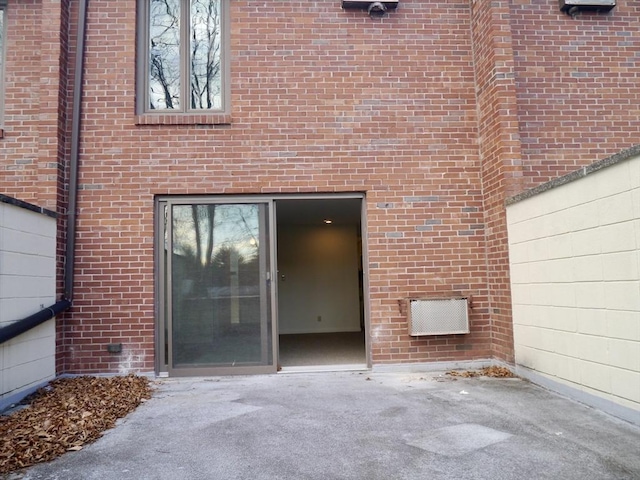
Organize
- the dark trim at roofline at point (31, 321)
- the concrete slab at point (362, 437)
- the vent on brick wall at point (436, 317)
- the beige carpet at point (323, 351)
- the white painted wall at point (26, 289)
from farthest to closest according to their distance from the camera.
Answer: the beige carpet at point (323, 351) → the vent on brick wall at point (436, 317) → the white painted wall at point (26, 289) → the dark trim at roofline at point (31, 321) → the concrete slab at point (362, 437)

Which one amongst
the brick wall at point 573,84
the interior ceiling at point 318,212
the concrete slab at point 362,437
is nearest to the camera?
the concrete slab at point 362,437

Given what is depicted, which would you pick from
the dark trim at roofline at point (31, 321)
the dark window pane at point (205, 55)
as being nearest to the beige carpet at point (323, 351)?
the dark trim at roofline at point (31, 321)

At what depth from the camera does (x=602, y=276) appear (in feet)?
12.0

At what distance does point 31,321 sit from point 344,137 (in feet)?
12.3

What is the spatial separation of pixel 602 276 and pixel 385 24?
3.81 metres

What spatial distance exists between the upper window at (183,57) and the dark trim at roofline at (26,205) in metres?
1.55

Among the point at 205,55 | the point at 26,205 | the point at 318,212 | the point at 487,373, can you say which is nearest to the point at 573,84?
the point at 487,373

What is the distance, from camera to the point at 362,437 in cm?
321

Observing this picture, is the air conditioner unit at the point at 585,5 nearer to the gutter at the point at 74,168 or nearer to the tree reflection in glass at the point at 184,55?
the tree reflection in glass at the point at 184,55

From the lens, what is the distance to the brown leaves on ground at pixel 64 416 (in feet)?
9.71

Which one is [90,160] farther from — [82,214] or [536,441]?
[536,441]

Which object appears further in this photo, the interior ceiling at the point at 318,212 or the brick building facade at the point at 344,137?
the interior ceiling at the point at 318,212

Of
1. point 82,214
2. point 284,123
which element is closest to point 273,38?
point 284,123

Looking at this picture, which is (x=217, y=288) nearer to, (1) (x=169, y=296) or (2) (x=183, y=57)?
(1) (x=169, y=296)
